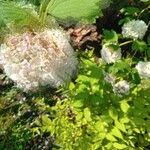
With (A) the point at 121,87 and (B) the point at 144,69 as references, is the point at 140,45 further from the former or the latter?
(A) the point at 121,87

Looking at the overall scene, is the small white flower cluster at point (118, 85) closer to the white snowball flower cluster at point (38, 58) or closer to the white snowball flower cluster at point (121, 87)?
the white snowball flower cluster at point (121, 87)

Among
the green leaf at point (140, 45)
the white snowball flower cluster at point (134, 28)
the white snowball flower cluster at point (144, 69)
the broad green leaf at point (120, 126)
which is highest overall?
the white snowball flower cluster at point (134, 28)

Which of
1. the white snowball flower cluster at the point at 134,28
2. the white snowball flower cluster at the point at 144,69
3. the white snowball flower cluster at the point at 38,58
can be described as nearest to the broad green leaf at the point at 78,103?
the white snowball flower cluster at the point at 144,69

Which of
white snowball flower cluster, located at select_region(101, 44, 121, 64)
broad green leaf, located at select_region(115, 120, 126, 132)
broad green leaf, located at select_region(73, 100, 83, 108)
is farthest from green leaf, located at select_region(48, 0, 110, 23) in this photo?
broad green leaf, located at select_region(115, 120, 126, 132)

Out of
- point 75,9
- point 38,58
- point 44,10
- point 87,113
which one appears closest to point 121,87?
point 87,113

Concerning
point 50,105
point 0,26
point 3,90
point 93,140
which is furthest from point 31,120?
point 93,140

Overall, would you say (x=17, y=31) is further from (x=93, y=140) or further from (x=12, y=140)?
(x=93, y=140)

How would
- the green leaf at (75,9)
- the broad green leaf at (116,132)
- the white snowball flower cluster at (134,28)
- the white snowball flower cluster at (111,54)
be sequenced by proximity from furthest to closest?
the green leaf at (75,9) → the white snowball flower cluster at (111,54) → the white snowball flower cluster at (134,28) → the broad green leaf at (116,132)
